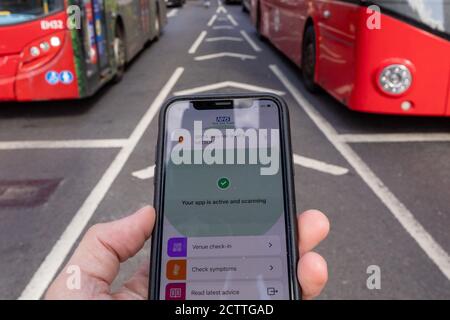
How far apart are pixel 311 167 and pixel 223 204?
316 centimetres

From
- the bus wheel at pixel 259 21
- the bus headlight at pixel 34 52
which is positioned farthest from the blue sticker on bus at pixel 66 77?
the bus wheel at pixel 259 21

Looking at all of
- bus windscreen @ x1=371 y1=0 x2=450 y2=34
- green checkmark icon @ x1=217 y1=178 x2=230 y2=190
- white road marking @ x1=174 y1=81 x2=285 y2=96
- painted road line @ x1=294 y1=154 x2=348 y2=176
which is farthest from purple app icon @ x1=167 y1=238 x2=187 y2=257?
white road marking @ x1=174 y1=81 x2=285 y2=96

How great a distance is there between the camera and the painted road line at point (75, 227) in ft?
10.3

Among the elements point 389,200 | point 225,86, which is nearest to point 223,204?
point 389,200

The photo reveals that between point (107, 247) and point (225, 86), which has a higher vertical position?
point (107, 247)

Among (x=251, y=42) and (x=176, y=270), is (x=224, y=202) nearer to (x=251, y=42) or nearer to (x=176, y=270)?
(x=176, y=270)

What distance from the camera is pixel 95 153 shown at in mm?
5375

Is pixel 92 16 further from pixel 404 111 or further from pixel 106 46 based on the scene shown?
pixel 404 111

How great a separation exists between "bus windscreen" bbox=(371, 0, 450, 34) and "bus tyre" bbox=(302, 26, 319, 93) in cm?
224

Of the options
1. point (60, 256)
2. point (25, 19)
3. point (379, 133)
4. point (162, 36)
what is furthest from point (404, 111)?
point (162, 36)

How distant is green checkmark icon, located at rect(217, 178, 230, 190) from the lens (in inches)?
74.9

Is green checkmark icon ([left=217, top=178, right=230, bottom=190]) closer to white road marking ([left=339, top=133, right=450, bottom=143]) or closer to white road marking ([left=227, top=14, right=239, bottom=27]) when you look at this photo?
white road marking ([left=339, top=133, right=450, bottom=143])

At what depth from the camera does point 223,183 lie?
6.27ft
